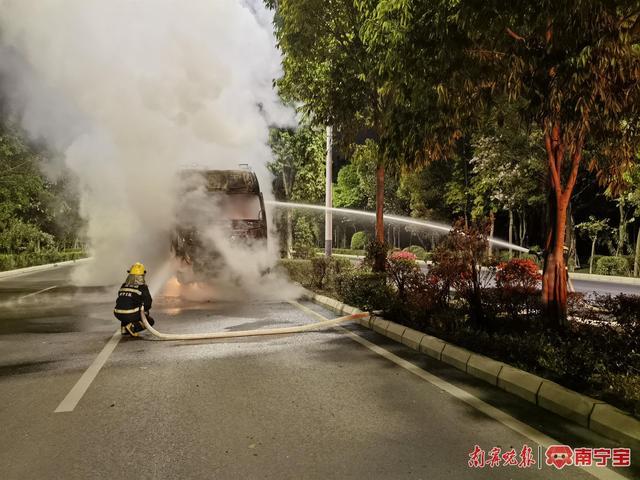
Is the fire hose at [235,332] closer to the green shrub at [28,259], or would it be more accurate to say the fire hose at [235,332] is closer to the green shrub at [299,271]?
the green shrub at [299,271]

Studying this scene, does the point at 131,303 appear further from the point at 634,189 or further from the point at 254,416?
the point at 634,189

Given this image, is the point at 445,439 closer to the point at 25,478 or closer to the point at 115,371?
the point at 25,478

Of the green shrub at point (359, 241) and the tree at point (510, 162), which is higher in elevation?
the tree at point (510, 162)

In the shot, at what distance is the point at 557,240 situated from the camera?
7.39 metres

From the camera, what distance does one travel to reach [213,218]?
1477 centimetres

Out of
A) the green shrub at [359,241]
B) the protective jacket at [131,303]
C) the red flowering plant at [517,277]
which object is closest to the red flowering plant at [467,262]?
the red flowering plant at [517,277]

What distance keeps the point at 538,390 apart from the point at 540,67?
3397 mm

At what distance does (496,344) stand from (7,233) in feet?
104

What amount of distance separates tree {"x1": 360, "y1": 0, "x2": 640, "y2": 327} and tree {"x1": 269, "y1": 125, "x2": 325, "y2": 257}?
56.1 feet

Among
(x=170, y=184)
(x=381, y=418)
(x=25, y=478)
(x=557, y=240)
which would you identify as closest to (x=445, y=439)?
(x=381, y=418)

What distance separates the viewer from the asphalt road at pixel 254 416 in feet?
11.4
